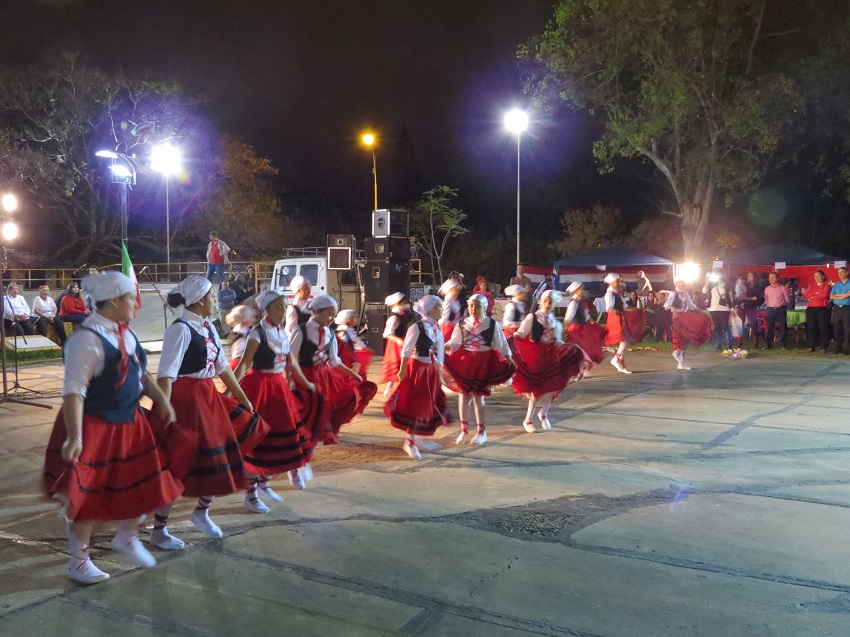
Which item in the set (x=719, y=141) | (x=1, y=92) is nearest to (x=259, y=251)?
(x=1, y=92)

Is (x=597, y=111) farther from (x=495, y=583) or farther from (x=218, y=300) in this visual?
(x=495, y=583)

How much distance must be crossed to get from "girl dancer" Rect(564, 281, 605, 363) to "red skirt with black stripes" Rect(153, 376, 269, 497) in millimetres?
7224

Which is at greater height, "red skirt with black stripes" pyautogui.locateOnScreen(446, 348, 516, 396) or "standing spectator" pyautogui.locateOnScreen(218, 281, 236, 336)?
"standing spectator" pyautogui.locateOnScreen(218, 281, 236, 336)

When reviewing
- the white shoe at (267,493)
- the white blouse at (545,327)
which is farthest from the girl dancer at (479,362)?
the white shoe at (267,493)

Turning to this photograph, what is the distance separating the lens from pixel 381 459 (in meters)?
7.57

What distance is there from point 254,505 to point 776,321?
1611 cm

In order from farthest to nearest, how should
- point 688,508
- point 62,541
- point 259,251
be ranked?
point 259,251, point 688,508, point 62,541

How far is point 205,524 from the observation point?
511cm

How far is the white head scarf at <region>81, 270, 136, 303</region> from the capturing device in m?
4.14

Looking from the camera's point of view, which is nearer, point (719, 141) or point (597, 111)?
point (719, 141)

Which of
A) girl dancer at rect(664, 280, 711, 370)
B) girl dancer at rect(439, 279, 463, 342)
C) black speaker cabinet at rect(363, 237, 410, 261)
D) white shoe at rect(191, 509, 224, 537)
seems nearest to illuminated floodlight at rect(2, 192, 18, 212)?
girl dancer at rect(439, 279, 463, 342)

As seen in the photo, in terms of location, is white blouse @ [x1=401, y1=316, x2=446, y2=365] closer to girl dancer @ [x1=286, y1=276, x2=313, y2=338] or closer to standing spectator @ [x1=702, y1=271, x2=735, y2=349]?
girl dancer @ [x1=286, y1=276, x2=313, y2=338]

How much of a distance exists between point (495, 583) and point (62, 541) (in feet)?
9.98

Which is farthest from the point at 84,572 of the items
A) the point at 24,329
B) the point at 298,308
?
the point at 24,329
